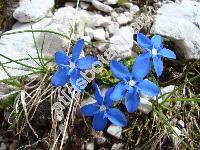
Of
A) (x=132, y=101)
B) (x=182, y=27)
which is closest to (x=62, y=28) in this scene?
(x=182, y=27)

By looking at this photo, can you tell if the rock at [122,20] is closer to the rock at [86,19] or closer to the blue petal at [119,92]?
the rock at [86,19]

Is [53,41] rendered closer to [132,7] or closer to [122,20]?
[122,20]

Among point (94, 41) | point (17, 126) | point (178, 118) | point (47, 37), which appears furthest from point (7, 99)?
point (178, 118)

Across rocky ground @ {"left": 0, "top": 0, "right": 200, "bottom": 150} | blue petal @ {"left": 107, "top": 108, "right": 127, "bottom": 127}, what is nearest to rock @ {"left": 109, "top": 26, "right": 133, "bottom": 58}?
rocky ground @ {"left": 0, "top": 0, "right": 200, "bottom": 150}

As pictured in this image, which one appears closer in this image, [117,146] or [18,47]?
[117,146]

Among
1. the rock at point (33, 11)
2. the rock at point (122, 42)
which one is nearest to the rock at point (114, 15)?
the rock at point (122, 42)

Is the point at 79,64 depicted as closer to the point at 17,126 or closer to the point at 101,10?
the point at 17,126

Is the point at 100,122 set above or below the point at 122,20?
below
